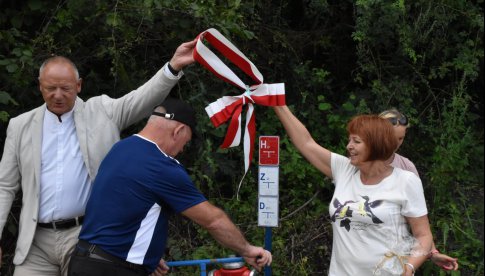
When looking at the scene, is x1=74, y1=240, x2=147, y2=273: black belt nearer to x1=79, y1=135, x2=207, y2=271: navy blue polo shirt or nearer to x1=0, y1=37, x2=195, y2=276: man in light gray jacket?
x1=79, y1=135, x2=207, y2=271: navy blue polo shirt

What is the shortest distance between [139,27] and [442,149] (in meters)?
3.18

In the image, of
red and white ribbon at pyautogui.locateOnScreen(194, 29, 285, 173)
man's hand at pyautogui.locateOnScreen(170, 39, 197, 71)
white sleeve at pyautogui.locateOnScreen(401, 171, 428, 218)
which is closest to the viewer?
Result: white sleeve at pyautogui.locateOnScreen(401, 171, 428, 218)

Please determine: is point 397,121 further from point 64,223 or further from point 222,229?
point 64,223

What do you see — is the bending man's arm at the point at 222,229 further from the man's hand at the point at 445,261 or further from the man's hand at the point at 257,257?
the man's hand at the point at 445,261

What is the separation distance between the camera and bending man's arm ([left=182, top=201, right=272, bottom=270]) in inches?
142

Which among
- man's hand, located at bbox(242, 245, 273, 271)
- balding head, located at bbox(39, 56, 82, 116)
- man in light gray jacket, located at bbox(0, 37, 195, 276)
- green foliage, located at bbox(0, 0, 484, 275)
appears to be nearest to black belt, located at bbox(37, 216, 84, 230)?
man in light gray jacket, located at bbox(0, 37, 195, 276)

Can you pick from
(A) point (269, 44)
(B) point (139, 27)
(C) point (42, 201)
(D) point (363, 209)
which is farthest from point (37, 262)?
(A) point (269, 44)

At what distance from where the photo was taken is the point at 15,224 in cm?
588

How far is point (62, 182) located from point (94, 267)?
0.62 metres

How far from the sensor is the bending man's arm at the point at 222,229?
3.60m

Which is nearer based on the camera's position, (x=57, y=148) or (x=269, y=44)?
(x=57, y=148)

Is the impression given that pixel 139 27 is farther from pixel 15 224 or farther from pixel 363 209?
pixel 363 209

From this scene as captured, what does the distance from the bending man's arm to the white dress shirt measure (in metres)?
0.69

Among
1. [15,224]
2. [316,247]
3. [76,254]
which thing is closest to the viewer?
[76,254]
